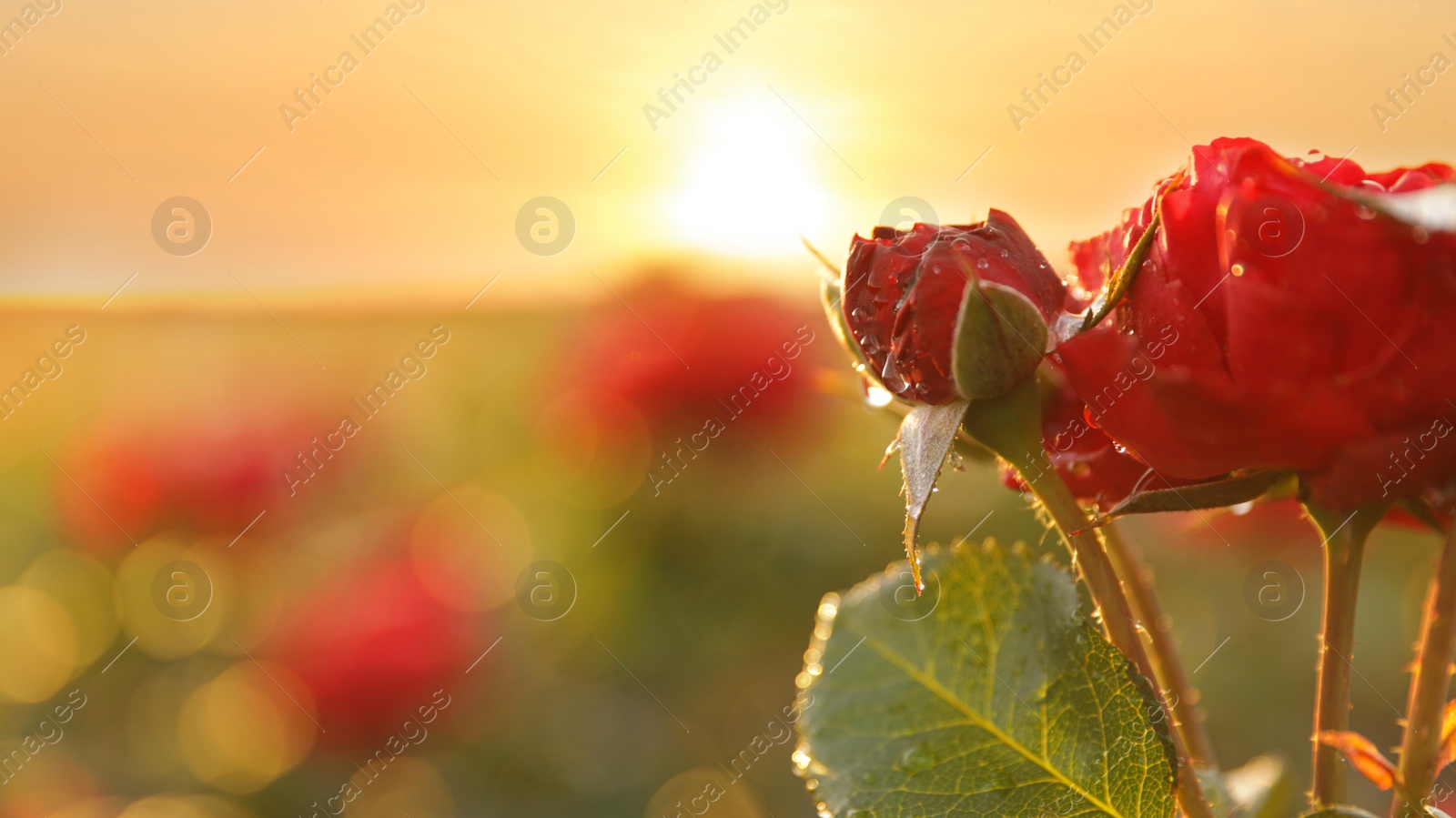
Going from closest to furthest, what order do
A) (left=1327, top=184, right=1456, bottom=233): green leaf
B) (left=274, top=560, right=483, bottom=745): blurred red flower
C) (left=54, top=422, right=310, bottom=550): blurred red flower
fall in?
(left=1327, top=184, right=1456, bottom=233): green leaf
(left=274, top=560, right=483, bottom=745): blurred red flower
(left=54, top=422, right=310, bottom=550): blurred red flower

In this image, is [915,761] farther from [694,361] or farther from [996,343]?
[694,361]

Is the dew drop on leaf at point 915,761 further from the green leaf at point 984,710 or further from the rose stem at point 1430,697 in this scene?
the rose stem at point 1430,697

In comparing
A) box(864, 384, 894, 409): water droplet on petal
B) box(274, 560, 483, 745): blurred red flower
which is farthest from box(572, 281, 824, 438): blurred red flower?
box(864, 384, 894, 409): water droplet on petal

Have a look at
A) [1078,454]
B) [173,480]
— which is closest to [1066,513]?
[1078,454]

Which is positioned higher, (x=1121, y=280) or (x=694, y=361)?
(x=694, y=361)

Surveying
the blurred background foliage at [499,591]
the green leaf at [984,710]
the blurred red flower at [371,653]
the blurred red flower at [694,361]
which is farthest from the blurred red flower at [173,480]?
the green leaf at [984,710]

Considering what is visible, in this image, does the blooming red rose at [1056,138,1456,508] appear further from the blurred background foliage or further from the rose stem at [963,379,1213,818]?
the blurred background foliage
